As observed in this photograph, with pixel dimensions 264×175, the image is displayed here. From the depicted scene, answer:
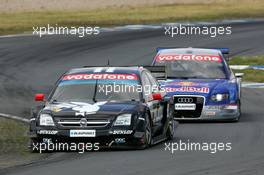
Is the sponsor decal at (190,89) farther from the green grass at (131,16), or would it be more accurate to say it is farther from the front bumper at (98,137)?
the green grass at (131,16)

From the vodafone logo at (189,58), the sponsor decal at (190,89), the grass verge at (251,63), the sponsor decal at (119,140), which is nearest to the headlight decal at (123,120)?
the sponsor decal at (119,140)

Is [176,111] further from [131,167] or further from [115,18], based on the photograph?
[115,18]

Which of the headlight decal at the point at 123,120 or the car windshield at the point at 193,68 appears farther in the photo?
the car windshield at the point at 193,68

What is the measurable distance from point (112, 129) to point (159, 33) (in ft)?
83.0

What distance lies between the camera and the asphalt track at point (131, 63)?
41.1 ft

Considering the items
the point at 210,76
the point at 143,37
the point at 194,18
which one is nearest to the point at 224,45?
the point at 143,37

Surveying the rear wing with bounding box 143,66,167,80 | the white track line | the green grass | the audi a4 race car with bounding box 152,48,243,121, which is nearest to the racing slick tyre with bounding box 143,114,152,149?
the rear wing with bounding box 143,66,167,80

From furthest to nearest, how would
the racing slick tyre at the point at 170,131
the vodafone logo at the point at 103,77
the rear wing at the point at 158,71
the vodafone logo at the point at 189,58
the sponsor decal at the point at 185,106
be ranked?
1. the vodafone logo at the point at 189,58
2. the sponsor decal at the point at 185,106
3. the rear wing at the point at 158,71
4. the racing slick tyre at the point at 170,131
5. the vodafone logo at the point at 103,77

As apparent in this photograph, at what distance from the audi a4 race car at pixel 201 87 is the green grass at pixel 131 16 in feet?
60.7

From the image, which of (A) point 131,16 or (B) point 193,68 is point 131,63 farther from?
(A) point 131,16

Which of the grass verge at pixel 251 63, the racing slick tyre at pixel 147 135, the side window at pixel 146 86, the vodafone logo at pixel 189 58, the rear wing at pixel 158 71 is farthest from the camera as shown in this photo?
the grass verge at pixel 251 63

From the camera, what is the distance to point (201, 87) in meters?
19.6

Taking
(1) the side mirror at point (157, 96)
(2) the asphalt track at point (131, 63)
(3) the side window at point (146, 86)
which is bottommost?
(2) the asphalt track at point (131, 63)

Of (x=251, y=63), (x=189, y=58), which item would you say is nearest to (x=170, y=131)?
(x=189, y=58)
